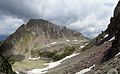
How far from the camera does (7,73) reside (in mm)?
19469

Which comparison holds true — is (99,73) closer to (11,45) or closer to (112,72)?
(112,72)

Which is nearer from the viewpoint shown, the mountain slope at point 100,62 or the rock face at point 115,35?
the mountain slope at point 100,62

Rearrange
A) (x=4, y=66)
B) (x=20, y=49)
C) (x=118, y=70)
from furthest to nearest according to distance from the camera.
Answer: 1. (x=20, y=49)
2. (x=118, y=70)
3. (x=4, y=66)

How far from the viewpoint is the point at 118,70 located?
104ft

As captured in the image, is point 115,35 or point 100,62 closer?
point 100,62

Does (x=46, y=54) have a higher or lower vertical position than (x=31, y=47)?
lower

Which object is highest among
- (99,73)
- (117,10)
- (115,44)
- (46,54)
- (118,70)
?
(46,54)

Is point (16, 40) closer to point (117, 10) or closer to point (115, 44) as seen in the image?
point (117, 10)

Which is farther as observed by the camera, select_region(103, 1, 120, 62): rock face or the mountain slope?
select_region(103, 1, 120, 62): rock face

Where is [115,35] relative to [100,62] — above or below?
above

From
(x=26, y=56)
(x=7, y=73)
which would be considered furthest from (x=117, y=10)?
(x=26, y=56)

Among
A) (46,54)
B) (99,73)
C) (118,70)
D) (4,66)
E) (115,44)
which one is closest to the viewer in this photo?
(4,66)

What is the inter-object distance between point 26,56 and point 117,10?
316ft

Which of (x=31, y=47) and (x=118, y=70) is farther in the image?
(x=31, y=47)
